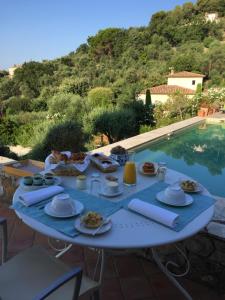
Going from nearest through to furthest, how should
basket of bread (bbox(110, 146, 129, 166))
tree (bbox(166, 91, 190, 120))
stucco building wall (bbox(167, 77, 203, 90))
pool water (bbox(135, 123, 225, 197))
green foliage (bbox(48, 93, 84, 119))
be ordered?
basket of bread (bbox(110, 146, 129, 166)) → pool water (bbox(135, 123, 225, 197)) → green foliage (bbox(48, 93, 84, 119)) → tree (bbox(166, 91, 190, 120)) → stucco building wall (bbox(167, 77, 203, 90))

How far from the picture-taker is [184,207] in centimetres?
155

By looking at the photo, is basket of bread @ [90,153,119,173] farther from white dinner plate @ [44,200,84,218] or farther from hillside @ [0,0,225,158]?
hillside @ [0,0,225,158]

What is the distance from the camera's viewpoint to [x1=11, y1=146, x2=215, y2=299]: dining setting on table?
1.29 m

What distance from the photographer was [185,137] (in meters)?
8.71

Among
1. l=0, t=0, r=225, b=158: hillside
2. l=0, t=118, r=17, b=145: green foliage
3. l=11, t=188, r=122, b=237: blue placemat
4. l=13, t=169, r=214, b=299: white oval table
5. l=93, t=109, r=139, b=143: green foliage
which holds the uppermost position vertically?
l=0, t=0, r=225, b=158: hillside

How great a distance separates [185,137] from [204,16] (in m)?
35.3

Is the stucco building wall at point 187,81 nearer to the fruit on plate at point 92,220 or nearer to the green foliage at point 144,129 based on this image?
the green foliage at point 144,129

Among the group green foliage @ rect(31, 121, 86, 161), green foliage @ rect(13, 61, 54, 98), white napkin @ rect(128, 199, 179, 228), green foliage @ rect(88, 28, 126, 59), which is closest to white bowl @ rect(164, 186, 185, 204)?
white napkin @ rect(128, 199, 179, 228)

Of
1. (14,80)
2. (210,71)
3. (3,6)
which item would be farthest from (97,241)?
(14,80)

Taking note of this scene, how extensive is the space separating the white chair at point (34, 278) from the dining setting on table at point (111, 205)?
0.70 ft

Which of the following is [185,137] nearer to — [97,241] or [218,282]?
[218,282]

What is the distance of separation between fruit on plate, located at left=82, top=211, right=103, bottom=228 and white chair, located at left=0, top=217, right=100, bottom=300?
0.24 m

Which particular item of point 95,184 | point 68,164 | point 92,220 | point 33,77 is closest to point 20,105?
A: point 33,77

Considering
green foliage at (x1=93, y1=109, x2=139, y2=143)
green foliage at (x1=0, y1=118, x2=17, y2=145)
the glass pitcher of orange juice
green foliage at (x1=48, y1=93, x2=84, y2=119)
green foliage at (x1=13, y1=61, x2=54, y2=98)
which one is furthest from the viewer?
green foliage at (x1=13, y1=61, x2=54, y2=98)
